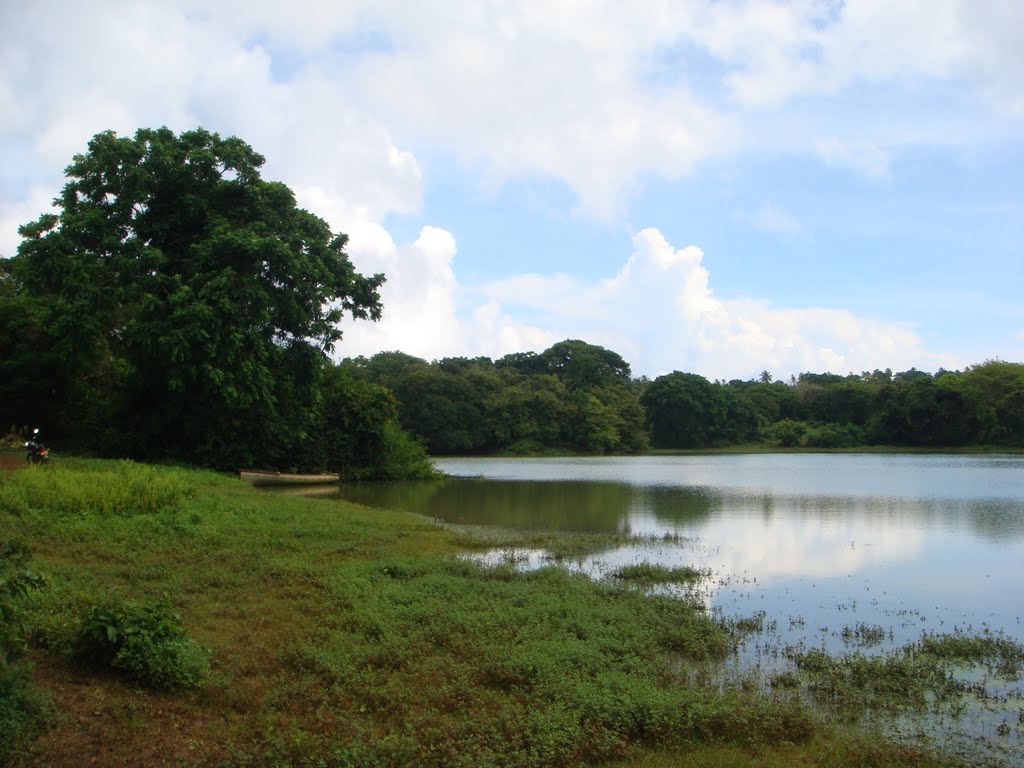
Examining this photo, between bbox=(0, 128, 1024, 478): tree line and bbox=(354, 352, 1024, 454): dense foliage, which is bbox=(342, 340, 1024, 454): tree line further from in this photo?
bbox=(0, 128, 1024, 478): tree line

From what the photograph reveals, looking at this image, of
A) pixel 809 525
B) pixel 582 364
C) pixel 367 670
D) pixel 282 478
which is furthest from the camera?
pixel 582 364

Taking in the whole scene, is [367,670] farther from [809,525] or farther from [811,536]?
[809,525]

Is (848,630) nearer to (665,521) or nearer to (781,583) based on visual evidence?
(781,583)

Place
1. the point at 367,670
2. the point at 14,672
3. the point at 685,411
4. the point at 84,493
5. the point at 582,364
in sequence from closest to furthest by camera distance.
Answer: the point at 14,672 → the point at 367,670 → the point at 84,493 → the point at 685,411 → the point at 582,364

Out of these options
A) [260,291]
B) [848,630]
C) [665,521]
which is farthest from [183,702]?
[260,291]

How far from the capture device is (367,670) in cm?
712

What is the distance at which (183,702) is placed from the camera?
6.06 metres

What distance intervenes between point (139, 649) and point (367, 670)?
1.92m

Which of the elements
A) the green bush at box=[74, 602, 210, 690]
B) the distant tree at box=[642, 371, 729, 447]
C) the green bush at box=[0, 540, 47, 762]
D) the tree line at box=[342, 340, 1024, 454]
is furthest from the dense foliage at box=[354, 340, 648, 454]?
the green bush at box=[0, 540, 47, 762]

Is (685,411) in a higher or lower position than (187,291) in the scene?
lower

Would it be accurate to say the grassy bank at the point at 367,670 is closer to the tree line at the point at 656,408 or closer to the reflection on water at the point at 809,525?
the reflection on water at the point at 809,525

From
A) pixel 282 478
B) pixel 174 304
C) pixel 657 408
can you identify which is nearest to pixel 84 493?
pixel 174 304

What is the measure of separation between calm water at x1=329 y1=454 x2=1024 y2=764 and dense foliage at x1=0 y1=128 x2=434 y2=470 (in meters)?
5.57

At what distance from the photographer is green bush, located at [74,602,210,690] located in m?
6.18
